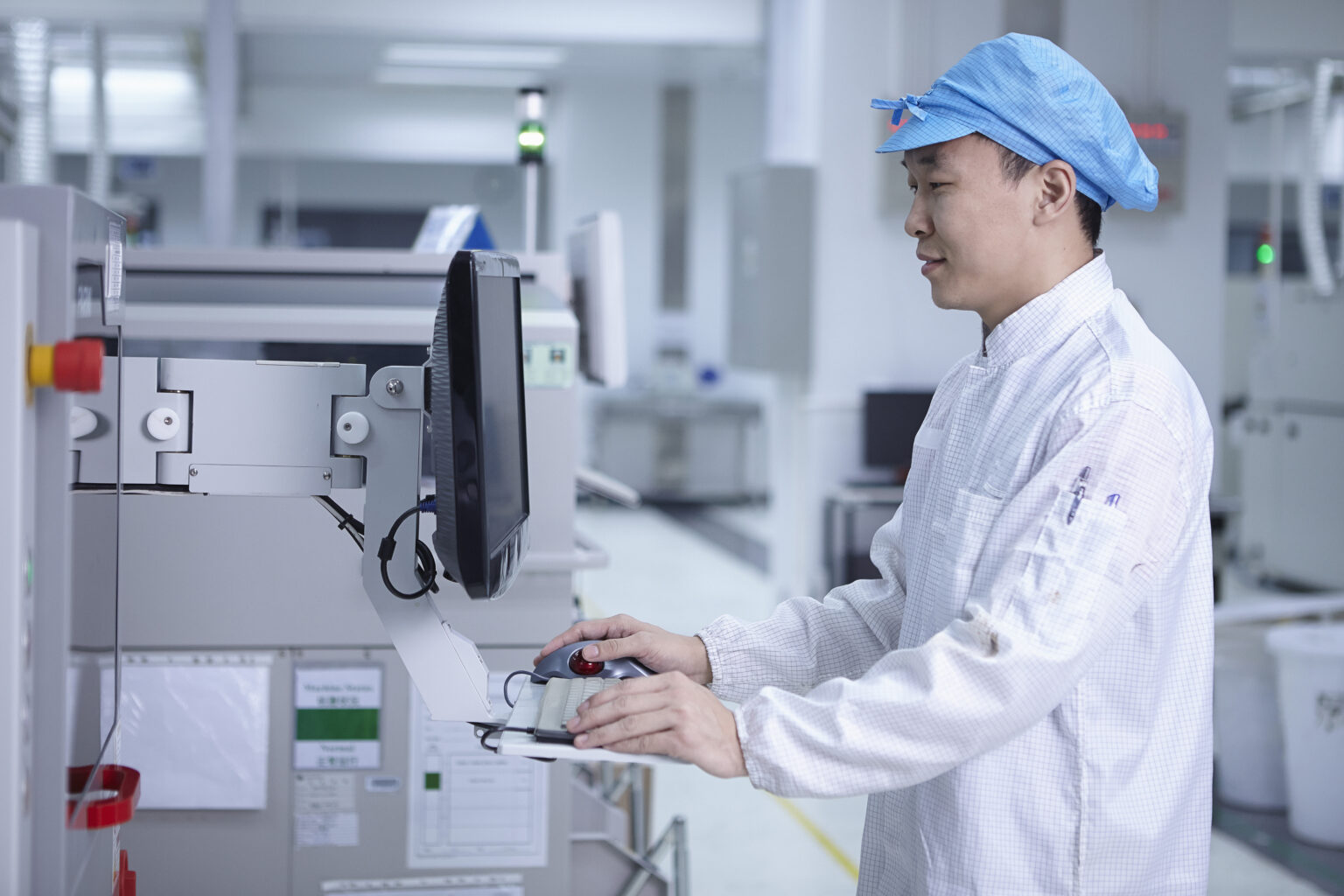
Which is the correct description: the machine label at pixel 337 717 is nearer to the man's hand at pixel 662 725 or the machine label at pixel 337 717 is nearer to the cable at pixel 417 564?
the cable at pixel 417 564

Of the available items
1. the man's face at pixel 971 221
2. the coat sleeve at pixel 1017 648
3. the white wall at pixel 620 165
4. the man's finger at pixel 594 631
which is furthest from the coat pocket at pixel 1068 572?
the white wall at pixel 620 165

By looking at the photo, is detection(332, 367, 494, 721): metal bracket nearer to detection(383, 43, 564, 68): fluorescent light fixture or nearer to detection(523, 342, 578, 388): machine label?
detection(523, 342, 578, 388): machine label

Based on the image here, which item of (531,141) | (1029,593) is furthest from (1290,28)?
(1029,593)

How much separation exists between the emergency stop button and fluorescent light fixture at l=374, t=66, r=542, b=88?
26.7 ft

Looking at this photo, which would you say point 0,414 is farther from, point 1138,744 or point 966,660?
point 1138,744

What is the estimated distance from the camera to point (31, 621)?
2.68ft

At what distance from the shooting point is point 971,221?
1188 mm

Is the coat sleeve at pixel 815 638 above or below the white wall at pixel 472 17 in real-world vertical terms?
below

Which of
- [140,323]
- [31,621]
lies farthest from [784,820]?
[31,621]

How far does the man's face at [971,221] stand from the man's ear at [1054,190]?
0.01m

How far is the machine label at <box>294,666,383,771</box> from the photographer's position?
1878 mm

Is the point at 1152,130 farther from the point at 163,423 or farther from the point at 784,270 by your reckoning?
the point at 163,423

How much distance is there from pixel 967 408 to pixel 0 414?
2.90 ft

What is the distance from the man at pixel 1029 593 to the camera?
1039 mm
